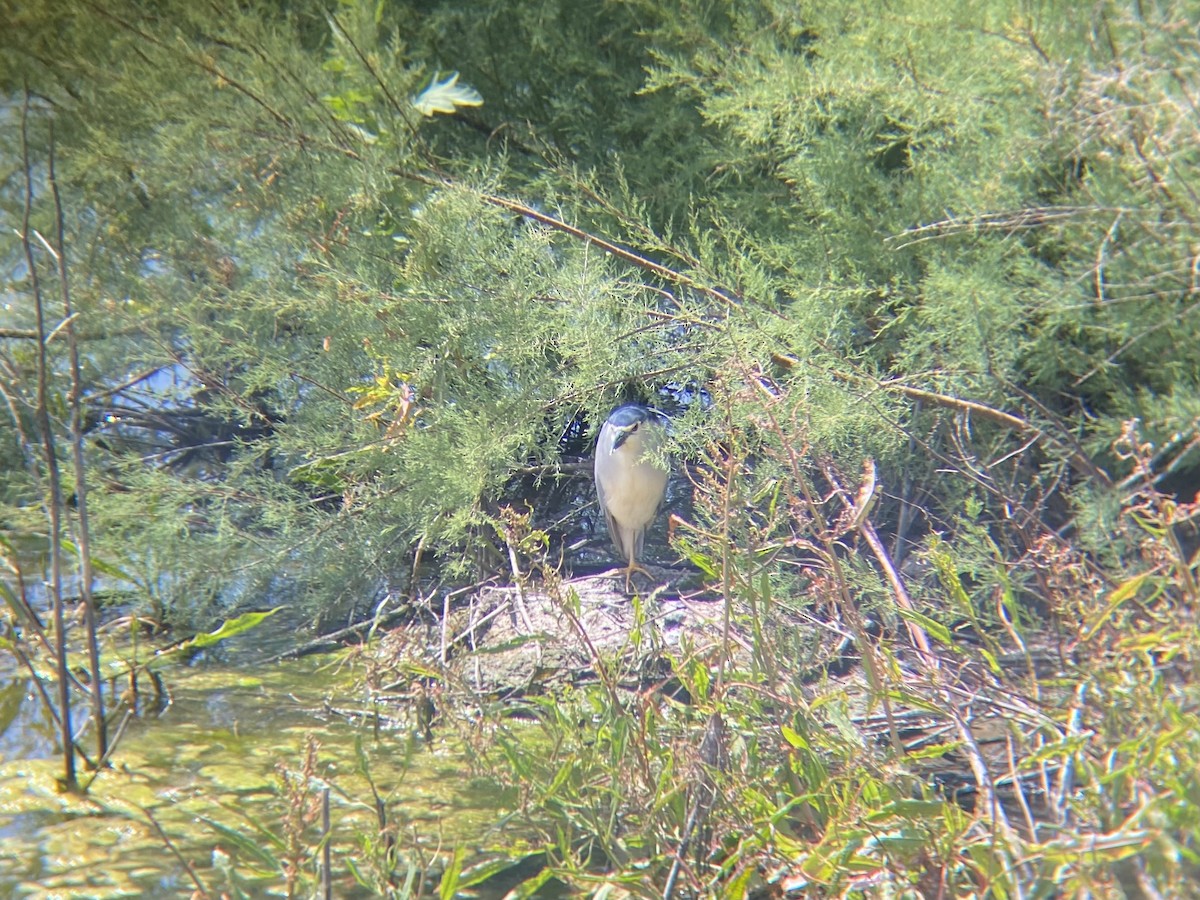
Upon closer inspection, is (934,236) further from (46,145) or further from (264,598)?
(46,145)

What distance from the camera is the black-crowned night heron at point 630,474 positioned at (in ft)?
9.82

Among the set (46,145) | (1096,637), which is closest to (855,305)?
(1096,637)

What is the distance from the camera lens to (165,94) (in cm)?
294

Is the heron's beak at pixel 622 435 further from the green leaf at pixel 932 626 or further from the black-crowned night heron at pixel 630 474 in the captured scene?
the green leaf at pixel 932 626

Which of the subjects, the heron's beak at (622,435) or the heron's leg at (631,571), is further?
the heron's leg at (631,571)

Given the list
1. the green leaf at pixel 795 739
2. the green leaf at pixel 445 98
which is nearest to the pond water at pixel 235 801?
the green leaf at pixel 795 739

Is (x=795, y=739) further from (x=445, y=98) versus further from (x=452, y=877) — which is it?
(x=445, y=98)

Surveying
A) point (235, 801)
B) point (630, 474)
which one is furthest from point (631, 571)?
point (235, 801)

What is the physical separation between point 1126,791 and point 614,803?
818mm

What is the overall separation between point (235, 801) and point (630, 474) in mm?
1468

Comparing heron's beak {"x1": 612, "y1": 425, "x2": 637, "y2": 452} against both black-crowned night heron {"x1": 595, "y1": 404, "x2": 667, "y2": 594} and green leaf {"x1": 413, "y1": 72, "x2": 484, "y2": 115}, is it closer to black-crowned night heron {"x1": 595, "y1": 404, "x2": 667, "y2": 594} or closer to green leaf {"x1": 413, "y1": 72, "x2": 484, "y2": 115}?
black-crowned night heron {"x1": 595, "y1": 404, "x2": 667, "y2": 594}

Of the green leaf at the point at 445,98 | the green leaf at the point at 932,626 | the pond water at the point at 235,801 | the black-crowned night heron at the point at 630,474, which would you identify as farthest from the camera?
the black-crowned night heron at the point at 630,474

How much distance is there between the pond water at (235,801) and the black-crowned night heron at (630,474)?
0.96 meters

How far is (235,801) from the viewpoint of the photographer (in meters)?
2.32
